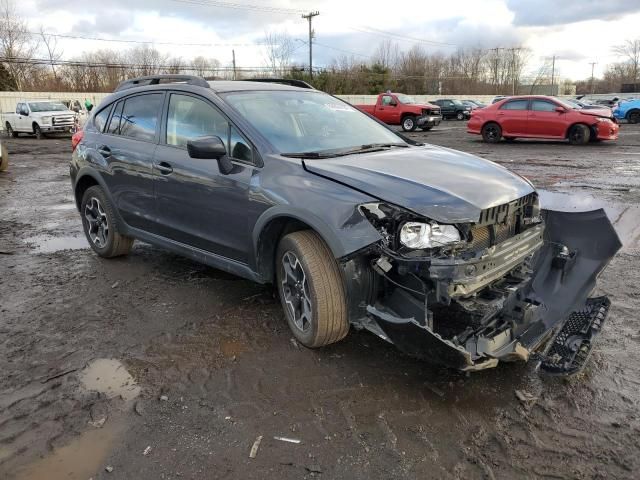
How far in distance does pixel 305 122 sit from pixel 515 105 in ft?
51.1

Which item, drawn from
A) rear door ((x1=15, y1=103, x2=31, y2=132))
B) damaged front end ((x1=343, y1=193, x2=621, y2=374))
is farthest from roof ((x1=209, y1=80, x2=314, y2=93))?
rear door ((x1=15, y1=103, x2=31, y2=132))

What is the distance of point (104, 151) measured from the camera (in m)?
5.24

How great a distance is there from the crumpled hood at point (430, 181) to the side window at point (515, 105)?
15.2 metres

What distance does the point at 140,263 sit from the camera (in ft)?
18.3

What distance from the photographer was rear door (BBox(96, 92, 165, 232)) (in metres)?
4.66

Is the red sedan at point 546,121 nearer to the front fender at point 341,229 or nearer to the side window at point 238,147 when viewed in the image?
the side window at point 238,147

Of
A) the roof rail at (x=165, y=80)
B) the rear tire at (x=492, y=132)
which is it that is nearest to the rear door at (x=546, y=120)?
the rear tire at (x=492, y=132)

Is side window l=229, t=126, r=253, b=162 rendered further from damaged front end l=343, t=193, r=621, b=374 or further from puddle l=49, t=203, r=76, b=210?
puddle l=49, t=203, r=76, b=210

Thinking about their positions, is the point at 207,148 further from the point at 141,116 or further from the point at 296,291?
the point at 141,116

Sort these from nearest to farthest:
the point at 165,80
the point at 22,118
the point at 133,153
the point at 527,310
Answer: the point at 527,310 → the point at 133,153 → the point at 165,80 → the point at 22,118

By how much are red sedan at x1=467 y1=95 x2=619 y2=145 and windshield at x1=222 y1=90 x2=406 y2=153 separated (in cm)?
1435

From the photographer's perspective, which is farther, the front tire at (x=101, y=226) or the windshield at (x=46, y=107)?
the windshield at (x=46, y=107)

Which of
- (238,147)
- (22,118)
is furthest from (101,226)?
(22,118)

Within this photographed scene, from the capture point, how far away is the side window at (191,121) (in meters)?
4.01
